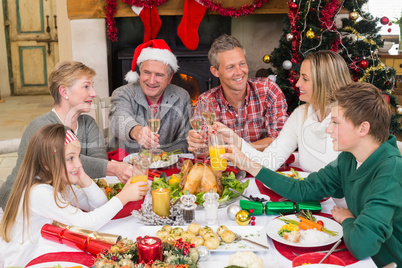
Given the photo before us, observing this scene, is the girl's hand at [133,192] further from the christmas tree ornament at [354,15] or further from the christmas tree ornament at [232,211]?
the christmas tree ornament at [354,15]

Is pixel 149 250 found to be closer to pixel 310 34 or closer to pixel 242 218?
pixel 242 218

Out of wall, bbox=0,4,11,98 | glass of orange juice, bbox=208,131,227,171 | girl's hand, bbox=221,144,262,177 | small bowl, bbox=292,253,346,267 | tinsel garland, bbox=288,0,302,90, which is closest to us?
small bowl, bbox=292,253,346,267

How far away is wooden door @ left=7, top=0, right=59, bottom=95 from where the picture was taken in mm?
7316

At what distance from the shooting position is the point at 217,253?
1290mm

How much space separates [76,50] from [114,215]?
116 inches

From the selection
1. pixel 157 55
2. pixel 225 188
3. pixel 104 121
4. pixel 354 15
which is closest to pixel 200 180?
pixel 225 188

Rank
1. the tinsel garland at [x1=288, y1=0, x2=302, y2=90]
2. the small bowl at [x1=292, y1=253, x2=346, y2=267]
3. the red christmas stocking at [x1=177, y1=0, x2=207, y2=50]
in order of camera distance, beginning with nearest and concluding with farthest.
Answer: the small bowl at [x1=292, y1=253, x2=346, y2=267], the tinsel garland at [x1=288, y1=0, x2=302, y2=90], the red christmas stocking at [x1=177, y1=0, x2=207, y2=50]

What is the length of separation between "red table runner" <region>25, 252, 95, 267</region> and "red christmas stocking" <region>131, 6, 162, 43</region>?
2.97 meters

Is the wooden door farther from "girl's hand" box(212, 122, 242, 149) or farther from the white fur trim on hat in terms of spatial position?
"girl's hand" box(212, 122, 242, 149)

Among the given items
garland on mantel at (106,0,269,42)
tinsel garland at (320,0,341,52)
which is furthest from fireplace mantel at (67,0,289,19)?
tinsel garland at (320,0,341,52)

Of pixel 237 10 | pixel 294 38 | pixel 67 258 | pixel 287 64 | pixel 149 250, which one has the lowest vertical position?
pixel 67 258

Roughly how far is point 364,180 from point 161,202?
27.6 inches

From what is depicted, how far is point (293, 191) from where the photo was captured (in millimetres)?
1667

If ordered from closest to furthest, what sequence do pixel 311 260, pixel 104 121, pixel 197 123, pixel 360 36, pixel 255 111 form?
pixel 311 260, pixel 197 123, pixel 255 111, pixel 104 121, pixel 360 36
